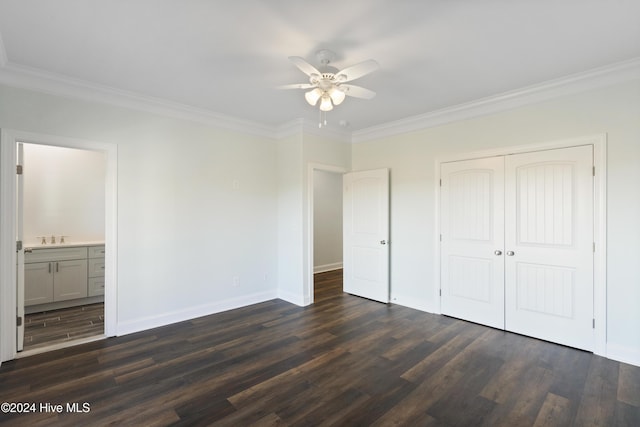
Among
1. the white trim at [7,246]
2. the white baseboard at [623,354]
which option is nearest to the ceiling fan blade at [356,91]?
the white trim at [7,246]

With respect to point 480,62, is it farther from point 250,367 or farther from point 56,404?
point 56,404

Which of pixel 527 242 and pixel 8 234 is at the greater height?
pixel 8 234

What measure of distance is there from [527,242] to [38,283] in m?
6.13

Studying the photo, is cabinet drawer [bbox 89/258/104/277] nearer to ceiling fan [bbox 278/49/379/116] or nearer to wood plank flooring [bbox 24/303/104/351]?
wood plank flooring [bbox 24/303/104/351]

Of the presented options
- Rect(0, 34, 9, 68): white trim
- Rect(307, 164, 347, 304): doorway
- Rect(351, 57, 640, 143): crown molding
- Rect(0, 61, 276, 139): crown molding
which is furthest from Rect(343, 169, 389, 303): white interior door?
Rect(0, 34, 9, 68): white trim

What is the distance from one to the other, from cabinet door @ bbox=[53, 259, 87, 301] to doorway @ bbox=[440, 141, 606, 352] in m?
5.05

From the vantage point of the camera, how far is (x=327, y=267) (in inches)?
276

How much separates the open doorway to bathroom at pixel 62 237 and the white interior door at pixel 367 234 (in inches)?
137

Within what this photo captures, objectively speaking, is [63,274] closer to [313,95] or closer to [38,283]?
[38,283]

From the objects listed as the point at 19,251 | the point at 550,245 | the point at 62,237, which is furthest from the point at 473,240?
the point at 62,237

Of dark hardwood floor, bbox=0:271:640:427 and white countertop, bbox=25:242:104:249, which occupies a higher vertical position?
white countertop, bbox=25:242:104:249

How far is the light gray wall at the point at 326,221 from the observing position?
6.85 metres

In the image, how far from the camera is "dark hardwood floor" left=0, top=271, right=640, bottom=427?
79.5 inches

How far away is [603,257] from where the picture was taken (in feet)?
9.36
